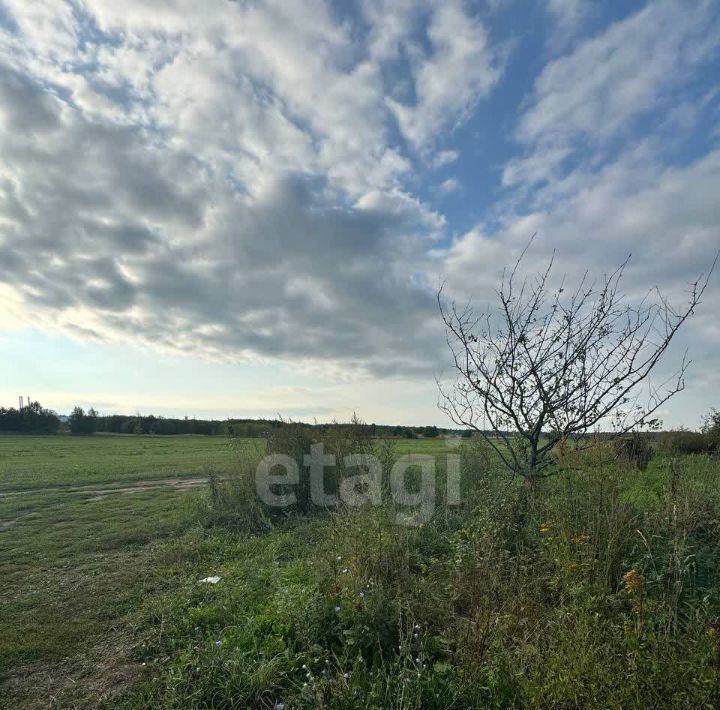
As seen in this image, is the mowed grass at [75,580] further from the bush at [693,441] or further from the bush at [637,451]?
the bush at [693,441]

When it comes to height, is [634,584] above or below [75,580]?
above

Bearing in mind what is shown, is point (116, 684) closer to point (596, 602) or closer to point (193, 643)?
point (193, 643)

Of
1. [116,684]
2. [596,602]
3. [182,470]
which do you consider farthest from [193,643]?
[182,470]

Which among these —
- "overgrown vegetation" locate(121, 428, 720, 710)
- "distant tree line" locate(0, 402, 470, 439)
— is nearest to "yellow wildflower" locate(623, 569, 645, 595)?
"overgrown vegetation" locate(121, 428, 720, 710)

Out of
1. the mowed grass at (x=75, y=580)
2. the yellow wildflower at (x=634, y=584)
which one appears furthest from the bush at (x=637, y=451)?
the mowed grass at (x=75, y=580)

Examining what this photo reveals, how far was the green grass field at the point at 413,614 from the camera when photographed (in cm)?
281

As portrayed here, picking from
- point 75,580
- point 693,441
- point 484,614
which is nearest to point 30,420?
point 75,580

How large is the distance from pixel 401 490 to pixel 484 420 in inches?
78.1

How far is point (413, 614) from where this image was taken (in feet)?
12.1

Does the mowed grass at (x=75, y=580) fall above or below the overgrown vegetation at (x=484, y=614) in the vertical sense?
below

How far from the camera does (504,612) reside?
3529 millimetres

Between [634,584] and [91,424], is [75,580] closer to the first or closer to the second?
[634,584]

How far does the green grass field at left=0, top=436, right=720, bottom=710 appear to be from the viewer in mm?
2812

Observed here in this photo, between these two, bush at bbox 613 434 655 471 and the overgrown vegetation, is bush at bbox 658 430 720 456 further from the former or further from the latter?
the overgrown vegetation
